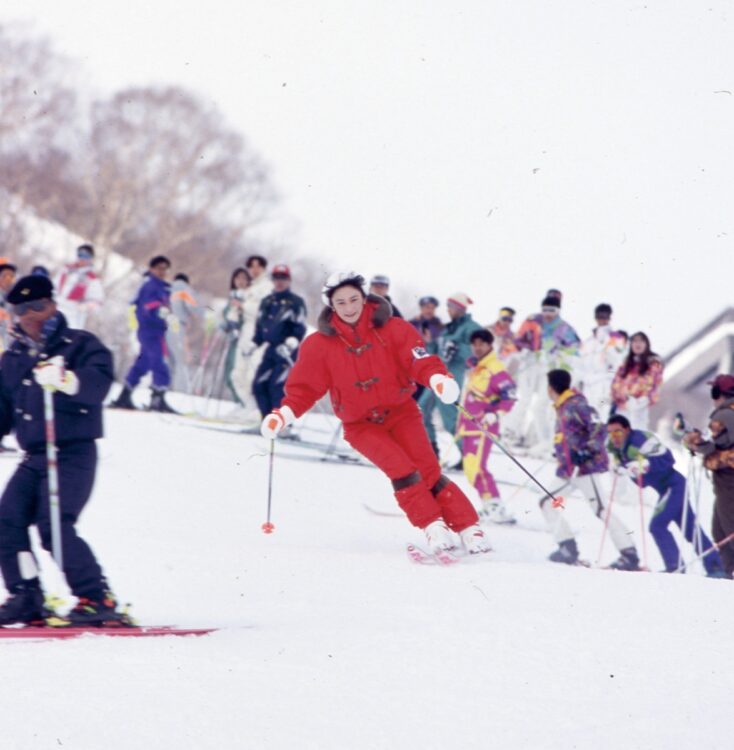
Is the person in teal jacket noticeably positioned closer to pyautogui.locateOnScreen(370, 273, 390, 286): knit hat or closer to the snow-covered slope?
pyautogui.locateOnScreen(370, 273, 390, 286): knit hat

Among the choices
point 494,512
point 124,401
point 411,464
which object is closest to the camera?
point 411,464

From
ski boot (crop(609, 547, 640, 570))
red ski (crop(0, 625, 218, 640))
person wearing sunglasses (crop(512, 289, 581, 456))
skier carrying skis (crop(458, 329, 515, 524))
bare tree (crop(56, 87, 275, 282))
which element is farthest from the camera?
bare tree (crop(56, 87, 275, 282))

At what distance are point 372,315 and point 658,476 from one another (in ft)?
11.4

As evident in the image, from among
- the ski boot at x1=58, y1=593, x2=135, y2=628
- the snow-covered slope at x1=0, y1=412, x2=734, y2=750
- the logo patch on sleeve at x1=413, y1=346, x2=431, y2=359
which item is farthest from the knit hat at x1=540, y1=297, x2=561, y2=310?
the ski boot at x1=58, y1=593, x2=135, y2=628

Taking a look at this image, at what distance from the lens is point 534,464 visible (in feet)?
43.5

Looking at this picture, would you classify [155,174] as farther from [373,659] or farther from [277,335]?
[373,659]

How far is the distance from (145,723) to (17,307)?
199 centimetres

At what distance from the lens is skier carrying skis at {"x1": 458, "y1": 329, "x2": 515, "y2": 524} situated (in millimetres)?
8789

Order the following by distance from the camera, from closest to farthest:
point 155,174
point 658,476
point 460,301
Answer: point 658,476, point 460,301, point 155,174

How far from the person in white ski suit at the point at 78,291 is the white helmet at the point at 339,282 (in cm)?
698

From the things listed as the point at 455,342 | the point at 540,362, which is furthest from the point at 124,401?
the point at 540,362

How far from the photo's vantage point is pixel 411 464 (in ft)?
19.6

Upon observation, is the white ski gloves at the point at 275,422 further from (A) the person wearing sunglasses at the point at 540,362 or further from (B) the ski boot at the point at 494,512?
(A) the person wearing sunglasses at the point at 540,362

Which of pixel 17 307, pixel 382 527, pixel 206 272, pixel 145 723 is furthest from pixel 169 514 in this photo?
pixel 206 272
